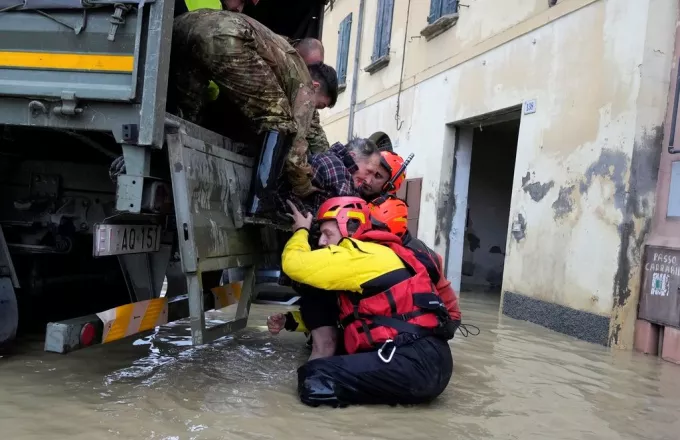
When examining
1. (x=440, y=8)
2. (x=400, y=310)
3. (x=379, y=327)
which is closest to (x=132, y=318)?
(x=379, y=327)

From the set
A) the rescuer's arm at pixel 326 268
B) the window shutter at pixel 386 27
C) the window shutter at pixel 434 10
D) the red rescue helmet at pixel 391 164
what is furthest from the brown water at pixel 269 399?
the window shutter at pixel 386 27

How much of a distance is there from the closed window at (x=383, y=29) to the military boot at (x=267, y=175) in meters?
8.73

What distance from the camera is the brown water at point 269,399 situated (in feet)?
9.07

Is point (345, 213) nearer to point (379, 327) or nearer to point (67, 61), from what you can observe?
point (379, 327)

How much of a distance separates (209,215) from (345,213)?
2.56ft

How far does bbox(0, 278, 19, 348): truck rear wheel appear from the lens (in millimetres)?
3301

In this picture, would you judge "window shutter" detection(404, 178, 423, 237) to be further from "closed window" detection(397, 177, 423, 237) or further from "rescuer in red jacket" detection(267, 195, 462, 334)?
"rescuer in red jacket" detection(267, 195, 462, 334)

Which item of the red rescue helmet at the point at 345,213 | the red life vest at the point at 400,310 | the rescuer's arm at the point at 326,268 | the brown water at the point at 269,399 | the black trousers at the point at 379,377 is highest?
the red rescue helmet at the point at 345,213

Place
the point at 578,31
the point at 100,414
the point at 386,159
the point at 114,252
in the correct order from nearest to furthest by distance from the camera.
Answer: the point at 100,414 → the point at 114,252 → the point at 386,159 → the point at 578,31

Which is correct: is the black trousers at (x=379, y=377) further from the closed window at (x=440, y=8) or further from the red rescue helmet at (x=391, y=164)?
the closed window at (x=440, y=8)

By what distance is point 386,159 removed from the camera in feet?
14.6

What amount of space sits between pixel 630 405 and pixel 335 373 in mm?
1794

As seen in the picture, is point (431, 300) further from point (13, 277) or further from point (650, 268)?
point (650, 268)

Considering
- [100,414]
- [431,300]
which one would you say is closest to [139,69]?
[100,414]
